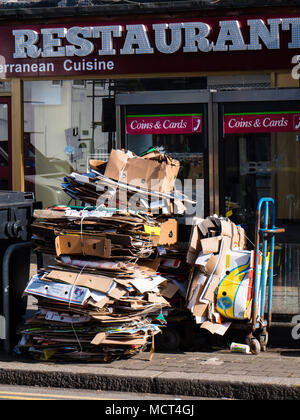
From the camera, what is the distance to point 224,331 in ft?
23.0

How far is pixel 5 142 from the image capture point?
1303 cm

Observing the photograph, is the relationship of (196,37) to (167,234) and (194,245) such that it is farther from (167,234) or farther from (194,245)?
(194,245)

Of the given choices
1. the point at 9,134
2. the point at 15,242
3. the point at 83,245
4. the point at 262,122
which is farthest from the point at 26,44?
the point at 83,245

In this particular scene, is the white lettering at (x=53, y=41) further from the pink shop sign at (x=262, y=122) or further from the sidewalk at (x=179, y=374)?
the sidewalk at (x=179, y=374)

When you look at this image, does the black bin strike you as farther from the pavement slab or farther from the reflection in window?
the reflection in window

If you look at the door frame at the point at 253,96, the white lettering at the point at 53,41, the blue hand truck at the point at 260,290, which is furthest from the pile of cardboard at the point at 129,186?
→ the white lettering at the point at 53,41

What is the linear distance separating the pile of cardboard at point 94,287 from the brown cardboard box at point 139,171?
0.44m

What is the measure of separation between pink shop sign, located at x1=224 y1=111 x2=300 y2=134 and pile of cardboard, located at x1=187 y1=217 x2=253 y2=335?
298cm

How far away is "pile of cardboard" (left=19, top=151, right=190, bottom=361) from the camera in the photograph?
669 centimetres

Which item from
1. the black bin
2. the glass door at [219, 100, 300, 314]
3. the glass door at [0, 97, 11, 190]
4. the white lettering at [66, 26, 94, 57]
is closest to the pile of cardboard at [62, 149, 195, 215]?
the black bin

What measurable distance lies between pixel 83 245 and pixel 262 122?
4.07 meters

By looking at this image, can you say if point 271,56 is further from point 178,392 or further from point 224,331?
point 178,392

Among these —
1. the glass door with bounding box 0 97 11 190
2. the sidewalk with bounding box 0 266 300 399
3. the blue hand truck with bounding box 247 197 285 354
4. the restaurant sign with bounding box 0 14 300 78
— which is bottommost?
the sidewalk with bounding box 0 266 300 399
